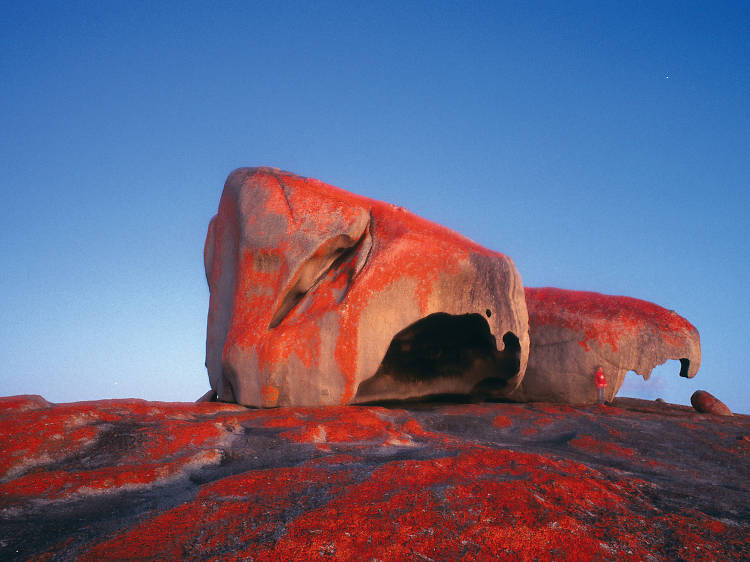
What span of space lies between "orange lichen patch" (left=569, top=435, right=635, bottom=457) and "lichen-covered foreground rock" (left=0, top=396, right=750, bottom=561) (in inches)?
0.9

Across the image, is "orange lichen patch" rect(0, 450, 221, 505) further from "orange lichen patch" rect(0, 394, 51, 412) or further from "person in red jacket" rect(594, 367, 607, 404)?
"person in red jacket" rect(594, 367, 607, 404)

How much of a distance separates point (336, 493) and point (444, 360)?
5.89m

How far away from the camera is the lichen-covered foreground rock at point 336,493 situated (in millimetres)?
2156

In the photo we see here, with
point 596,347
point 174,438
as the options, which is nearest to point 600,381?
point 596,347

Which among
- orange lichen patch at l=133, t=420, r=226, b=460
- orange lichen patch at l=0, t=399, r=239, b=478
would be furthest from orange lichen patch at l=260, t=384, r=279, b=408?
orange lichen patch at l=133, t=420, r=226, b=460

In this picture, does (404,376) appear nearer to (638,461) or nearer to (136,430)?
(638,461)

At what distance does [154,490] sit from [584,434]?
4167 mm

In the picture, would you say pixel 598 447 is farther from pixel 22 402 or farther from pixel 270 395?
pixel 22 402

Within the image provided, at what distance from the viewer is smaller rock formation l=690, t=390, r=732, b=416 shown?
9.16 m

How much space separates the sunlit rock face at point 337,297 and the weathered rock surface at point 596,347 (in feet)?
2.95

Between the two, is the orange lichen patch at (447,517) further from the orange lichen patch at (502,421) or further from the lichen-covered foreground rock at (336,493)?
the orange lichen patch at (502,421)

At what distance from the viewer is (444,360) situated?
841 centimetres

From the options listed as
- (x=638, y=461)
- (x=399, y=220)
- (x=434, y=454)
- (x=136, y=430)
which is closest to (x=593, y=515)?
(x=434, y=454)

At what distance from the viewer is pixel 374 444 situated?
4.19m
